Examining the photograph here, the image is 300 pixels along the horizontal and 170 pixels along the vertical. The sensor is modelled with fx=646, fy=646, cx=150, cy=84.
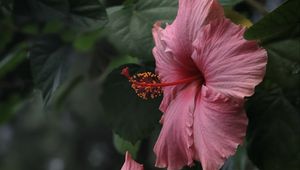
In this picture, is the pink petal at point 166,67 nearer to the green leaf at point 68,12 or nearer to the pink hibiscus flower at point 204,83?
the pink hibiscus flower at point 204,83

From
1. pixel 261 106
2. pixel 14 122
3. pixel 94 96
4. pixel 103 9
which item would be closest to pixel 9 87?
pixel 103 9

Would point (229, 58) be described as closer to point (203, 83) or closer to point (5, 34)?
point (203, 83)

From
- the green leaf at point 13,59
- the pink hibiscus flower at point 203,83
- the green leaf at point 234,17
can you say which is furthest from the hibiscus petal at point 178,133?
the green leaf at point 13,59

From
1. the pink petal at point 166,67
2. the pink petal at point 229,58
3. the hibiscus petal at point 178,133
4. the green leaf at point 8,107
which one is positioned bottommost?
the green leaf at point 8,107

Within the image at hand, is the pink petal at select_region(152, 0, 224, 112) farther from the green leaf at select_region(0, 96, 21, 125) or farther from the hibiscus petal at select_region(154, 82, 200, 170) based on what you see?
the green leaf at select_region(0, 96, 21, 125)

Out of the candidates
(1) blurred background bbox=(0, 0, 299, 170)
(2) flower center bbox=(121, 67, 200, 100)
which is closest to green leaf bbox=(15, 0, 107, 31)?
(1) blurred background bbox=(0, 0, 299, 170)
